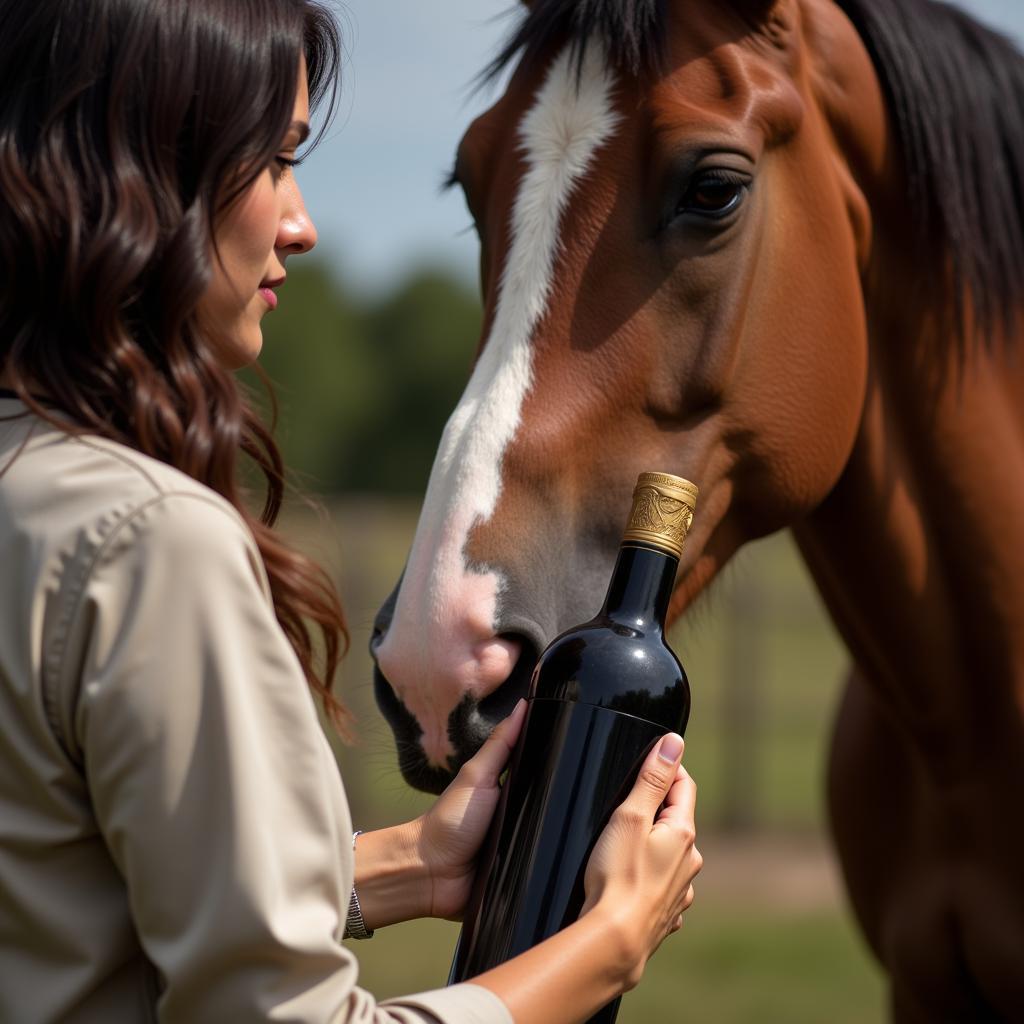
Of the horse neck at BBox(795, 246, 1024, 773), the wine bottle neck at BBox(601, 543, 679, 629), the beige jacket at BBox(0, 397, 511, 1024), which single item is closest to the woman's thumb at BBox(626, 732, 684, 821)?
the wine bottle neck at BBox(601, 543, 679, 629)

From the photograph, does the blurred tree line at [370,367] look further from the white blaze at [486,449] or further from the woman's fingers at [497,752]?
the woman's fingers at [497,752]

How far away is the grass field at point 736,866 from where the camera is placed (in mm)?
5754

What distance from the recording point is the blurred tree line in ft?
192

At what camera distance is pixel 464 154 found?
88.7 inches

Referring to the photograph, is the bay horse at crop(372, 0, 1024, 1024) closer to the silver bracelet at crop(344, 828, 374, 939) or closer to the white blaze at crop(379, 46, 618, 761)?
the white blaze at crop(379, 46, 618, 761)

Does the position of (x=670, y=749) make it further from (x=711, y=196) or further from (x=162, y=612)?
(x=711, y=196)

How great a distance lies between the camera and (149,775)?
3.32 ft

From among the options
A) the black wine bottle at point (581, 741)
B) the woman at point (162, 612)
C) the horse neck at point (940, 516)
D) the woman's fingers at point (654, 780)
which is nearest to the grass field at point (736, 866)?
the horse neck at point (940, 516)

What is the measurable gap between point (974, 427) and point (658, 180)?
2.65 feet

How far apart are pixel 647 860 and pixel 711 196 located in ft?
3.82

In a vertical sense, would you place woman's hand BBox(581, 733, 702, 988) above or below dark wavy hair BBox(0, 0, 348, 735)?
below

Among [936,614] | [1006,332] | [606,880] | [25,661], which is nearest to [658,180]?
[1006,332]

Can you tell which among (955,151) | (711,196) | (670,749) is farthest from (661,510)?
(955,151)

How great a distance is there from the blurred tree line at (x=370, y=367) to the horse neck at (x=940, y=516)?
50.6 meters
